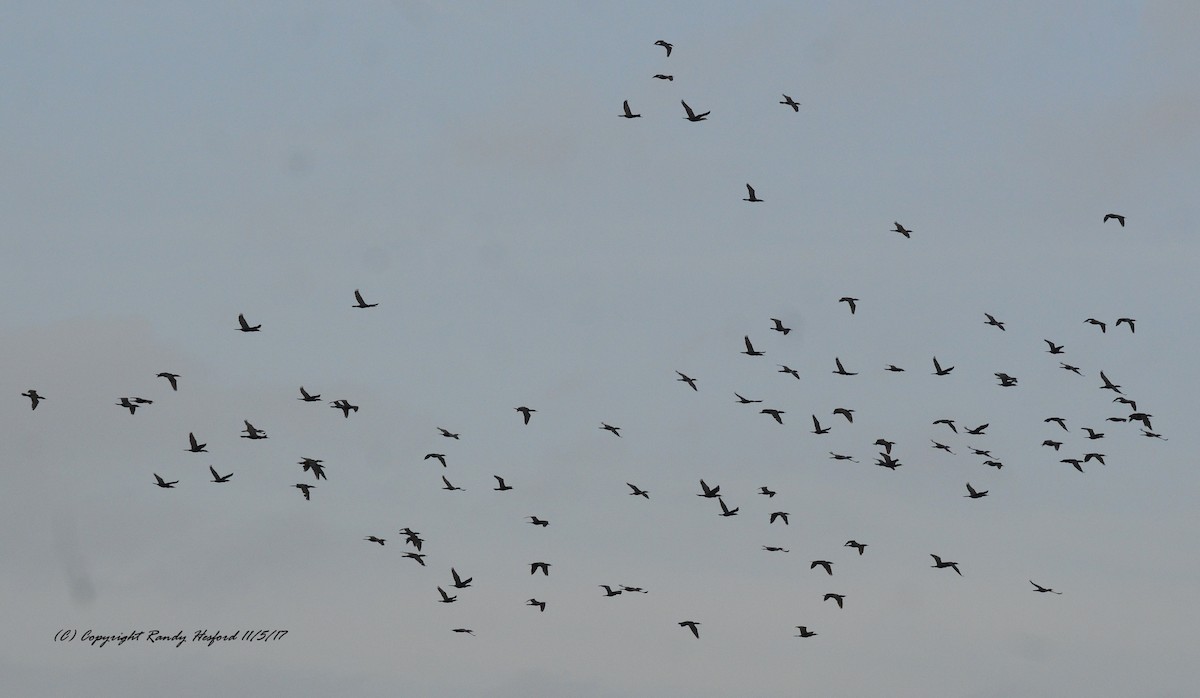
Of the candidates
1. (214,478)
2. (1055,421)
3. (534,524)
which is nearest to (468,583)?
(534,524)

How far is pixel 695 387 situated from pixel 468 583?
20624 mm

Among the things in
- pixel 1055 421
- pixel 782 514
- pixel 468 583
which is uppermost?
pixel 1055 421

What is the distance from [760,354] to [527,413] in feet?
51.6

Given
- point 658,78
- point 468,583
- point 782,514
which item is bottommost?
point 468,583

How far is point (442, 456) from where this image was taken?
164125 millimetres

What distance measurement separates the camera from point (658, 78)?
14950cm

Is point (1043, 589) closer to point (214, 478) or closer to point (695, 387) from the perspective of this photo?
point (695, 387)

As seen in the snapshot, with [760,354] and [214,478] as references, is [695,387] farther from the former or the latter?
[214,478]

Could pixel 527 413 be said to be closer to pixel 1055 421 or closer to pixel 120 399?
pixel 120 399

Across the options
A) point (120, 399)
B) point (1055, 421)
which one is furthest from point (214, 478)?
point (1055, 421)

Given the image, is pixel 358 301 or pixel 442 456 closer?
pixel 358 301

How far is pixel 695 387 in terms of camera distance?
535 feet

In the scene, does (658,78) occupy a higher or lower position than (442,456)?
higher

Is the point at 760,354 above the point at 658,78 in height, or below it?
below
